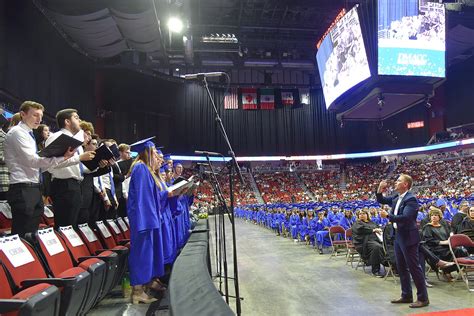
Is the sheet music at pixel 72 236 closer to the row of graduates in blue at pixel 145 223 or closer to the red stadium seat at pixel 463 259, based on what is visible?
the row of graduates in blue at pixel 145 223

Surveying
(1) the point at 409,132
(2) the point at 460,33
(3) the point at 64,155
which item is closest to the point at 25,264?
(3) the point at 64,155

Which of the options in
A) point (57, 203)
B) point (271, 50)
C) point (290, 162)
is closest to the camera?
point (57, 203)

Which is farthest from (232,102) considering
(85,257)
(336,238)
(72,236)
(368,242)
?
(85,257)

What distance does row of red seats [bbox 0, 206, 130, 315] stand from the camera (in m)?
1.74

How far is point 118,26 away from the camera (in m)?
16.1

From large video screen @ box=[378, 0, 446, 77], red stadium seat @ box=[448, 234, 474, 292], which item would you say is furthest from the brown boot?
large video screen @ box=[378, 0, 446, 77]

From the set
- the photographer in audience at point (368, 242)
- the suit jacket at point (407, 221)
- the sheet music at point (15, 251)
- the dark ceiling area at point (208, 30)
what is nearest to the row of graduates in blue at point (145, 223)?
the sheet music at point (15, 251)

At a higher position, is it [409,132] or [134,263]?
[409,132]

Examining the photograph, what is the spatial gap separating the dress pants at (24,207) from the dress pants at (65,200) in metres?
0.33

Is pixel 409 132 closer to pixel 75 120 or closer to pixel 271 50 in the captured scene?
pixel 271 50

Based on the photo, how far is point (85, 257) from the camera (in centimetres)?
274

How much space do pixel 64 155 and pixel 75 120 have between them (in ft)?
2.25

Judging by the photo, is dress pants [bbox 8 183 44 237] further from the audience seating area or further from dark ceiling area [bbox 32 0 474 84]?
the audience seating area

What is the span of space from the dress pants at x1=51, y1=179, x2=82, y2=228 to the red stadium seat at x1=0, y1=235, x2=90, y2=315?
107cm
